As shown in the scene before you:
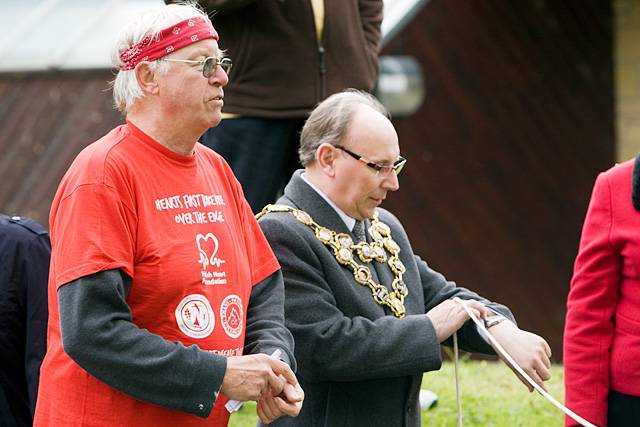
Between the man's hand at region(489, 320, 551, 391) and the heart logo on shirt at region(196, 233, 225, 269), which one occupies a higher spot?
the heart logo on shirt at region(196, 233, 225, 269)

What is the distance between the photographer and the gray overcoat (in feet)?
12.9

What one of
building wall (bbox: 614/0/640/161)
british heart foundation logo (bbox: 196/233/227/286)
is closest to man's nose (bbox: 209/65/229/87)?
british heart foundation logo (bbox: 196/233/227/286)

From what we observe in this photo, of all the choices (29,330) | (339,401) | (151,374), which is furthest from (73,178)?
(339,401)

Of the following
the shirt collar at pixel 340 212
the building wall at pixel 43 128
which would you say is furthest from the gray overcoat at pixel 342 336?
the building wall at pixel 43 128

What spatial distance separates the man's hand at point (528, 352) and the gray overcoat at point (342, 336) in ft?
0.51

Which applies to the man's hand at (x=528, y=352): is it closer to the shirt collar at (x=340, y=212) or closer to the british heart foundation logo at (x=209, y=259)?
the shirt collar at (x=340, y=212)

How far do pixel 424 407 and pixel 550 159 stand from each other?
641 cm

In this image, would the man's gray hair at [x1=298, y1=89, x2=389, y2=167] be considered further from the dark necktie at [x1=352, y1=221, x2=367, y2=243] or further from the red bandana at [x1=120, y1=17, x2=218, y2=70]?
the red bandana at [x1=120, y1=17, x2=218, y2=70]

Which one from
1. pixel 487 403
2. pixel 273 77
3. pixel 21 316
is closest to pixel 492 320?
pixel 21 316

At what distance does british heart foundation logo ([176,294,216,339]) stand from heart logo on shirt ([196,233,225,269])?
0.31 feet

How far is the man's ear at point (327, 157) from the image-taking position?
414 cm

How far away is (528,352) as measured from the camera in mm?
3939

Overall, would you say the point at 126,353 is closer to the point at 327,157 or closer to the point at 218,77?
the point at 218,77

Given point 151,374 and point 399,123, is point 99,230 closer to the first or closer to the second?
point 151,374
